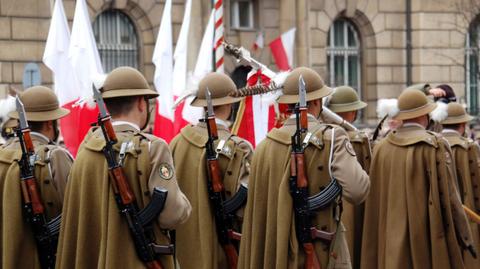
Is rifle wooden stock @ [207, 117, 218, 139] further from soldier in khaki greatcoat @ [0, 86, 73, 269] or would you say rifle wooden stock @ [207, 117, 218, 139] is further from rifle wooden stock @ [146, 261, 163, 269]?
rifle wooden stock @ [146, 261, 163, 269]

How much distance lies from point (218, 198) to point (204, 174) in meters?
0.24

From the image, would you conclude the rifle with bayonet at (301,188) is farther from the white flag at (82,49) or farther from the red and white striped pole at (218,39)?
the red and white striped pole at (218,39)

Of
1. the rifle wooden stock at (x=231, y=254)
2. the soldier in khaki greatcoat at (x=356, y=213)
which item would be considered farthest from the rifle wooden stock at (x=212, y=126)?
the soldier in khaki greatcoat at (x=356, y=213)

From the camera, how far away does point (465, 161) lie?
10188 mm

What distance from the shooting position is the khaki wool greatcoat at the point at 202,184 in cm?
790

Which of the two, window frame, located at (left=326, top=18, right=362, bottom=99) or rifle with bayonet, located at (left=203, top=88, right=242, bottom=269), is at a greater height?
window frame, located at (left=326, top=18, right=362, bottom=99)

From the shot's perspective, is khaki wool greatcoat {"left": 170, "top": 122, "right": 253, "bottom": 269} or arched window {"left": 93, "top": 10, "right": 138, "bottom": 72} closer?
khaki wool greatcoat {"left": 170, "top": 122, "right": 253, "bottom": 269}

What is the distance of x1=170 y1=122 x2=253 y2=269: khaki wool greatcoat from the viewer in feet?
25.9

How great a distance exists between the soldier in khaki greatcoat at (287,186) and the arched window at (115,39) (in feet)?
47.1

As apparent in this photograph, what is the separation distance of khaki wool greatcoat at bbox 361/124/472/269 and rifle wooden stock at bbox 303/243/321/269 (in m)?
1.98

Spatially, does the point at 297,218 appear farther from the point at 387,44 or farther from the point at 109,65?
the point at 387,44

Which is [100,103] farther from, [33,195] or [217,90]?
[217,90]

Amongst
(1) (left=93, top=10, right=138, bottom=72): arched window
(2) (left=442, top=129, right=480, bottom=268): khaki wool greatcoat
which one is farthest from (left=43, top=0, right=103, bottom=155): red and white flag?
(1) (left=93, top=10, right=138, bottom=72): arched window

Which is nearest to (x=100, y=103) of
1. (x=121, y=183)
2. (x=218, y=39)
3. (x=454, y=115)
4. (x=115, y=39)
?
(x=121, y=183)
